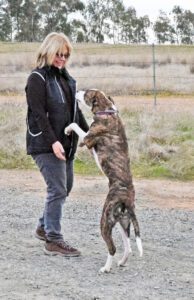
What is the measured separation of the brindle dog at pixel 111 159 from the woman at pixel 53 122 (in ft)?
0.51

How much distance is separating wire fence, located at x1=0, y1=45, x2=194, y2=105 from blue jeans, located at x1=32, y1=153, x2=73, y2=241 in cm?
1630

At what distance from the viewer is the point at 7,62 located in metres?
36.2

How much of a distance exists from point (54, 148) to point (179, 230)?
2200 mm

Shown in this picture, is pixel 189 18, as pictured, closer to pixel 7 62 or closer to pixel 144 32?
pixel 144 32

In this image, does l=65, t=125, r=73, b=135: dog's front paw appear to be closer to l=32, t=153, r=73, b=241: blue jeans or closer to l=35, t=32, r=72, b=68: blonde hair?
l=32, t=153, r=73, b=241: blue jeans

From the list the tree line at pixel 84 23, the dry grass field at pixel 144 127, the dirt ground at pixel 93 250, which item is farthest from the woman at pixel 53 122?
the tree line at pixel 84 23

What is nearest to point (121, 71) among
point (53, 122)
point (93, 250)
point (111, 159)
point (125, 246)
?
point (93, 250)

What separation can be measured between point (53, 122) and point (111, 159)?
64 centimetres

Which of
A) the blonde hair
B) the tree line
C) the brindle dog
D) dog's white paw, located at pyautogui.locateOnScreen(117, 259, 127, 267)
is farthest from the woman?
the tree line

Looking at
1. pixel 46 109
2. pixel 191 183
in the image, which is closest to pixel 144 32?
pixel 191 183

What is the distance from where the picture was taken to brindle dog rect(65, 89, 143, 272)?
19.2ft

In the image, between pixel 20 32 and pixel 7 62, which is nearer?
pixel 7 62

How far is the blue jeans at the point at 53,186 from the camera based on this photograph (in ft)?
20.3

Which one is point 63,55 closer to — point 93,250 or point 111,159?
point 111,159
